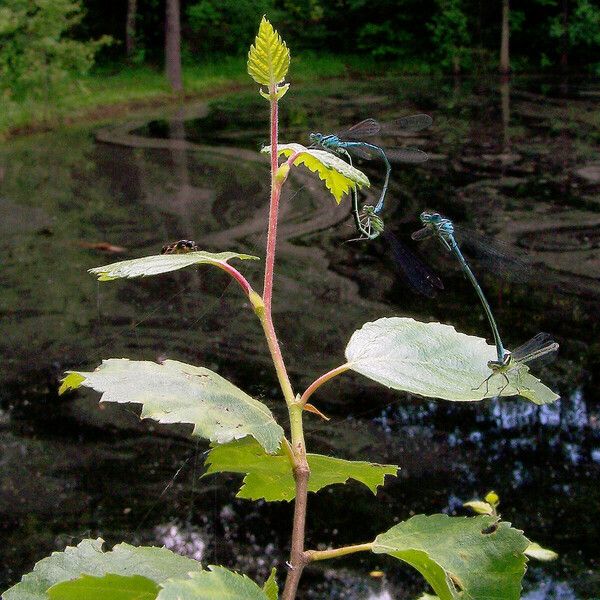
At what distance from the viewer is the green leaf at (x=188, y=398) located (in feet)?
1.65

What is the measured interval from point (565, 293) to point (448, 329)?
12.1 ft

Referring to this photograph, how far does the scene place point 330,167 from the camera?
597 mm

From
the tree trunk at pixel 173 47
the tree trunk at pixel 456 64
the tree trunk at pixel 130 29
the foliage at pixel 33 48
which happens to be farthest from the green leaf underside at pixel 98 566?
the tree trunk at pixel 456 64

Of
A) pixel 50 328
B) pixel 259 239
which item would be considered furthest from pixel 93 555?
pixel 259 239

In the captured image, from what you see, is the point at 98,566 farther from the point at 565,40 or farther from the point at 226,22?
the point at 565,40

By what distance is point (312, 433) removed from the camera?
2924 mm

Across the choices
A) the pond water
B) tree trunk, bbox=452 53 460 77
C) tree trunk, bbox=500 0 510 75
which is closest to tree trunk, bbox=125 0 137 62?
tree trunk, bbox=452 53 460 77

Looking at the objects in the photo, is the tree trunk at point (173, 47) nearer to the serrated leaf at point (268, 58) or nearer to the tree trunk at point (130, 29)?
the tree trunk at point (130, 29)

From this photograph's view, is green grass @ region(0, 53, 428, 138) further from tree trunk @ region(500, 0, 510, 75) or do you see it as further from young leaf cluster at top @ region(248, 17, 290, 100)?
young leaf cluster at top @ region(248, 17, 290, 100)

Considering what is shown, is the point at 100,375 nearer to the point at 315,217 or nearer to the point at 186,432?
the point at 186,432

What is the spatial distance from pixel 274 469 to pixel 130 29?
1583 centimetres

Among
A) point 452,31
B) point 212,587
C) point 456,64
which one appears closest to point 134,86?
point 456,64

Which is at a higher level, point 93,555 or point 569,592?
point 93,555

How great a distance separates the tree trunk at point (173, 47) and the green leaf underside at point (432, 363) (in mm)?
12487
